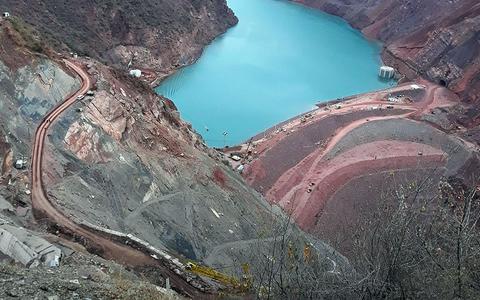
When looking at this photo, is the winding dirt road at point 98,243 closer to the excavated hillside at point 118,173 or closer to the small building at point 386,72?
the excavated hillside at point 118,173

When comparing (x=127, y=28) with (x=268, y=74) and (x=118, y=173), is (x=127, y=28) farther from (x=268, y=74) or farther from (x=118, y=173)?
(x=118, y=173)

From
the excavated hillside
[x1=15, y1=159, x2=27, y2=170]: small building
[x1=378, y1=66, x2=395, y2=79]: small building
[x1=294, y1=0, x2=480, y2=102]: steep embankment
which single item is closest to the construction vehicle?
the excavated hillside

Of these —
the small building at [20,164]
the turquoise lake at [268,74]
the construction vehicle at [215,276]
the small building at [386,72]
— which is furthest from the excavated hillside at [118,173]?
the small building at [386,72]

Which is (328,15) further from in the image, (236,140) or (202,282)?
(202,282)

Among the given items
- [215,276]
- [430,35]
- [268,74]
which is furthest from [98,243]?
[430,35]

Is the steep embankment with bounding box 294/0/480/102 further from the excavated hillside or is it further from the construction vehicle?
the construction vehicle

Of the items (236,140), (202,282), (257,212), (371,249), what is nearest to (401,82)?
(236,140)
